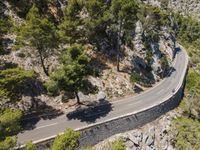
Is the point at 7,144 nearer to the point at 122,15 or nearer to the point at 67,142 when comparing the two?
the point at 67,142

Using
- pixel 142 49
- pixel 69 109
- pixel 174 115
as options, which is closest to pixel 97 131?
pixel 69 109

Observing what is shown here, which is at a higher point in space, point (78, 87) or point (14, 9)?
point (14, 9)

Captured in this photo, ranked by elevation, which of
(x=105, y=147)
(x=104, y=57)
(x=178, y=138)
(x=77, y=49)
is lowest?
(x=178, y=138)

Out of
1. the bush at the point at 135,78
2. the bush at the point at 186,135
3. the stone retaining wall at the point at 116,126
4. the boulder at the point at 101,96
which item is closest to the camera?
the stone retaining wall at the point at 116,126

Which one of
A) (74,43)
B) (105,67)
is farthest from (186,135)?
(74,43)

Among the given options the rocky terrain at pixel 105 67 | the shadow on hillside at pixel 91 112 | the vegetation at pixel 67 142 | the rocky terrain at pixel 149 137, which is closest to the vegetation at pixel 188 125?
the rocky terrain at pixel 149 137

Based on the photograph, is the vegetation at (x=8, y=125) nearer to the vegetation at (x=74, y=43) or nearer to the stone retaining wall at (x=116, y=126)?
the vegetation at (x=74, y=43)

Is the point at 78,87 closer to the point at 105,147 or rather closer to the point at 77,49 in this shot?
the point at 77,49

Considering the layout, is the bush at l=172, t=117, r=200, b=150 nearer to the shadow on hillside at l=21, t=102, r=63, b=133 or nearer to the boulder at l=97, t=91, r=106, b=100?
the boulder at l=97, t=91, r=106, b=100
